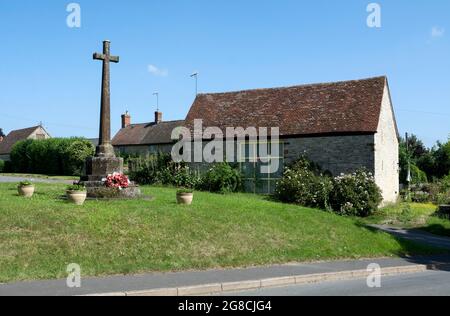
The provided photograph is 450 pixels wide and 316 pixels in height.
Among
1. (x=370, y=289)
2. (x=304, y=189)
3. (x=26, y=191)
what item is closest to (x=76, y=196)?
(x=26, y=191)

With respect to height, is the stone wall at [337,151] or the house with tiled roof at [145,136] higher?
the house with tiled roof at [145,136]

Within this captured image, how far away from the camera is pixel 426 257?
51.8 feet

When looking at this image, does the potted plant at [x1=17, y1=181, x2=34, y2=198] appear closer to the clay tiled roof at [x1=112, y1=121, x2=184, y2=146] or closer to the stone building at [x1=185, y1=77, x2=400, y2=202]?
the stone building at [x1=185, y1=77, x2=400, y2=202]

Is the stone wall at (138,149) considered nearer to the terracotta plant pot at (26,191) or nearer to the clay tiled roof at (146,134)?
the clay tiled roof at (146,134)

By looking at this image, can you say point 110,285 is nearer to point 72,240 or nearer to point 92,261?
point 92,261

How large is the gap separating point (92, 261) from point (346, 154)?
18.9m

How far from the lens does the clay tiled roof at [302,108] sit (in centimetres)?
2780

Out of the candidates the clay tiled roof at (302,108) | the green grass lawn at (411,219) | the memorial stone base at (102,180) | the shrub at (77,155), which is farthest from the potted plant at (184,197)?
the shrub at (77,155)

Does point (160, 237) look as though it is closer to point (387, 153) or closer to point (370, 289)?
point (370, 289)

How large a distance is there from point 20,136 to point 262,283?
68.3 m

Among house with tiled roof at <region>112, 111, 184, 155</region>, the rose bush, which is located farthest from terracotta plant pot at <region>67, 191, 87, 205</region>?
house with tiled roof at <region>112, 111, 184, 155</region>

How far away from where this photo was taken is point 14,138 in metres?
72.9
